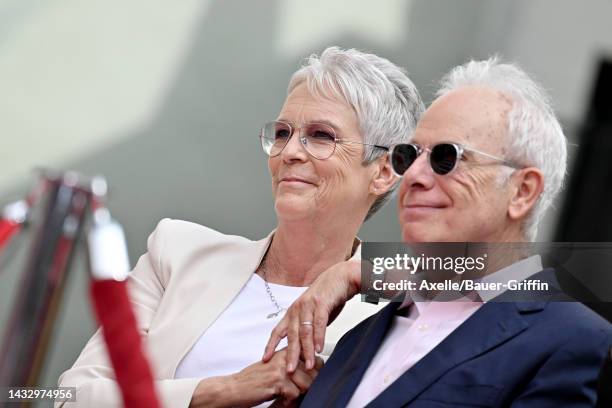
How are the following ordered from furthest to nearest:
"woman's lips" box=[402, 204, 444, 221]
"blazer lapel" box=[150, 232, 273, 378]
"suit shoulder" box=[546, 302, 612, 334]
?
"blazer lapel" box=[150, 232, 273, 378] < "woman's lips" box=[402, 204, 444, 221] < "suit shoulder" box=[546, 302, 612, 334]

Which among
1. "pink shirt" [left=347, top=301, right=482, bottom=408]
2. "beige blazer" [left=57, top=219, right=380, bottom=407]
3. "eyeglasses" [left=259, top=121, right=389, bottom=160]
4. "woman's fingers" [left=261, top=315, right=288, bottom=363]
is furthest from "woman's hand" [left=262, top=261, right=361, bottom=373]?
"eyeglasses" [left=259, top=121, right=389, bottom=160]

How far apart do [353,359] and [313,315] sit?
0.15 m

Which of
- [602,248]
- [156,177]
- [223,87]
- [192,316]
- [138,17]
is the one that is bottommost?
[192,316]

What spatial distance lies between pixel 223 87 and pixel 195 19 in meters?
0.42

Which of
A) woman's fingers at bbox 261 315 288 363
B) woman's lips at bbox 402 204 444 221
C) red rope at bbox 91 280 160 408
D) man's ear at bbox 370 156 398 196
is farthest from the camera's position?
man's ear at bbox 370 156 398 196

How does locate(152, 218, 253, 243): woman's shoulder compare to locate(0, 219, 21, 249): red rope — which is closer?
locate(0, 219, 21, 249): red rope

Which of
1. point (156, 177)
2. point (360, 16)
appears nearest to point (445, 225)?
point (156, 177)

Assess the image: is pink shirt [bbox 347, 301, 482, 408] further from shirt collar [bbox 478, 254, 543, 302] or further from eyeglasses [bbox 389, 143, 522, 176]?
eyeglasses [bbox 389, 143, 522, 176]

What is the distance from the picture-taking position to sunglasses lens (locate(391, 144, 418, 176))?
2650 mm

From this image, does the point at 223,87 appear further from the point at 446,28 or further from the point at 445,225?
the point at 445,225

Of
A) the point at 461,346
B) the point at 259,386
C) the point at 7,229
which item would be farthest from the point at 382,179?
the point at 7,229

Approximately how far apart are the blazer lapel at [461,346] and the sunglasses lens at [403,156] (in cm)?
47

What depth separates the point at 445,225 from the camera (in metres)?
2.52

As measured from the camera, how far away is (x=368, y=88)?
11.0ft
